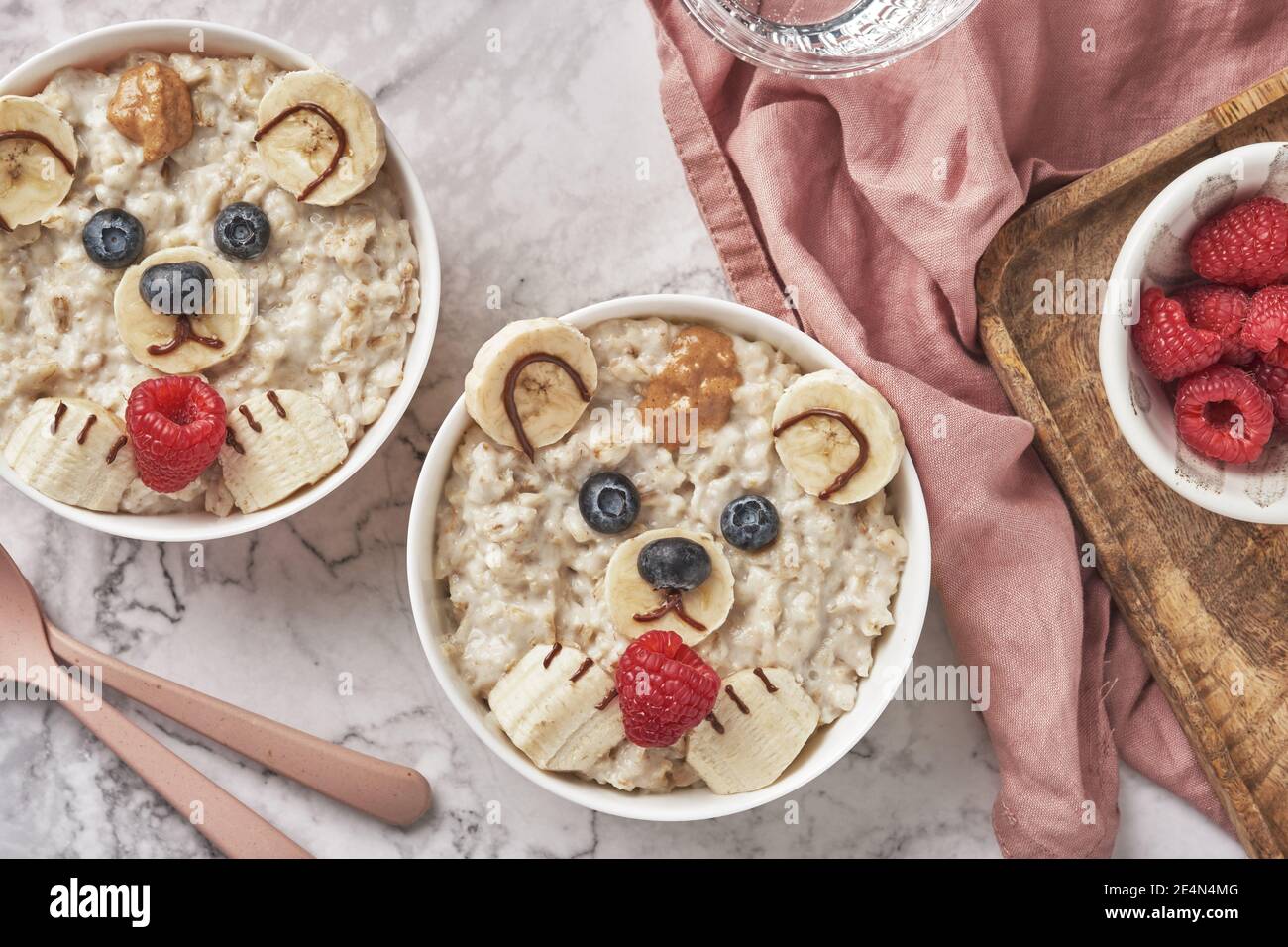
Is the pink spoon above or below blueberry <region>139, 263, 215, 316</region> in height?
below

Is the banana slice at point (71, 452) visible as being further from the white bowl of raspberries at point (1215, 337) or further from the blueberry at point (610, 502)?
the white bowl of raspberries at point (1215, 337)

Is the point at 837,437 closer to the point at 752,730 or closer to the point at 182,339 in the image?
the point at 752,730

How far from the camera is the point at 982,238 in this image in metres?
2.71

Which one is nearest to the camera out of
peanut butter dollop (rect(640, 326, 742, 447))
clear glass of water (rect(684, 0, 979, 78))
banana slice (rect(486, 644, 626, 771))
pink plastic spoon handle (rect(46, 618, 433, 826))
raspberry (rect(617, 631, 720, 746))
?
raspberry (rect(617, 631, 720, 746))

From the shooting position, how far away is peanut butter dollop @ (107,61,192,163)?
2539mm

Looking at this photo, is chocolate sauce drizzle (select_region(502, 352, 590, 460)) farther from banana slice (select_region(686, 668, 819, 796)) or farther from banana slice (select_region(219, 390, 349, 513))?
banana slice (select_region(686, 668, 819, 796))

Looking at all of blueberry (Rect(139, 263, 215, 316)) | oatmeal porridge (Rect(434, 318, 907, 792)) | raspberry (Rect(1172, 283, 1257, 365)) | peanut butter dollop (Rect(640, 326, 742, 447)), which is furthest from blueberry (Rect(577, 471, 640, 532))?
raspberry (Rect(1172, 283, 1257, 365))

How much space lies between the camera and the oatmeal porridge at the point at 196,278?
253cm

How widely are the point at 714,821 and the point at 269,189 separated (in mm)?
1912

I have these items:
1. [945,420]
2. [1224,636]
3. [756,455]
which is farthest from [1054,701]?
[756,455]

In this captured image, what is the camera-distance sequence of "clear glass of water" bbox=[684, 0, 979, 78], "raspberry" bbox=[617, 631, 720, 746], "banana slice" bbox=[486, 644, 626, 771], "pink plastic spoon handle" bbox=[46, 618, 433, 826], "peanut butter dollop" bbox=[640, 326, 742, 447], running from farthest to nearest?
"pink plastic spoon handle" bbox=[46, 618, 433, 826]
"clear glass of water" bbox=[684, 0, 979, 78]
"peanut butter dollop" bbox=[640, 326, 742, 447]
"banana slice" bbox=[486, 644, 626, 771]
"raspberry" bbox=[617, 631, 720, 746]

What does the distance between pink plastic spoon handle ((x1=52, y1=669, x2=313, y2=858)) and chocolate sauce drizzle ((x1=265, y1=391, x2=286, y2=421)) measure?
97 centimetres

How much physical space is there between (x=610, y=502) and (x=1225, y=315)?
4.84ft

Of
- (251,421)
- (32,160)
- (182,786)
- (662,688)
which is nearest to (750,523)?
(662,688)
